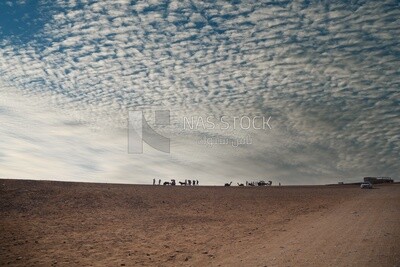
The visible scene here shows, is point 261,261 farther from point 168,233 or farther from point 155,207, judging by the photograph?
point 155,207

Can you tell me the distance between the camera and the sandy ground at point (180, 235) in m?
13.4

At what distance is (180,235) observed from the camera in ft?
63.7

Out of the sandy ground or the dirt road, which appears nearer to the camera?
the dirt road

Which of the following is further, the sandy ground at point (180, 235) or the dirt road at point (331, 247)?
the sandy ground at point (180, 235)

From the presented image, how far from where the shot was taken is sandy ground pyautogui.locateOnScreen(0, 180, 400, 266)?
1336 cm

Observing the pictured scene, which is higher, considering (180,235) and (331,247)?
(180,235)

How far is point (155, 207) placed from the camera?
32969 mm

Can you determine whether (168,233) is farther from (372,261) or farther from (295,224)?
(372,261)

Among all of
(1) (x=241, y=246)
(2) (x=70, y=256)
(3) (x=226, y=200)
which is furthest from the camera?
(3) (x=226, y=200)

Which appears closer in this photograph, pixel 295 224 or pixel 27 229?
pixel 27 229

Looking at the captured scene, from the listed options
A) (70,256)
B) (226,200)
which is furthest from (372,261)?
(226,200)

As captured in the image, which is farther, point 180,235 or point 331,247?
point 180,235

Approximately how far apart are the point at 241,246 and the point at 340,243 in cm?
399

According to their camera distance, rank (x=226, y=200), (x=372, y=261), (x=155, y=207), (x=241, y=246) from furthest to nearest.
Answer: (x=226, y=200) < (x=155, y=207) < (x=241, y=246) < (x=372, y=261)
